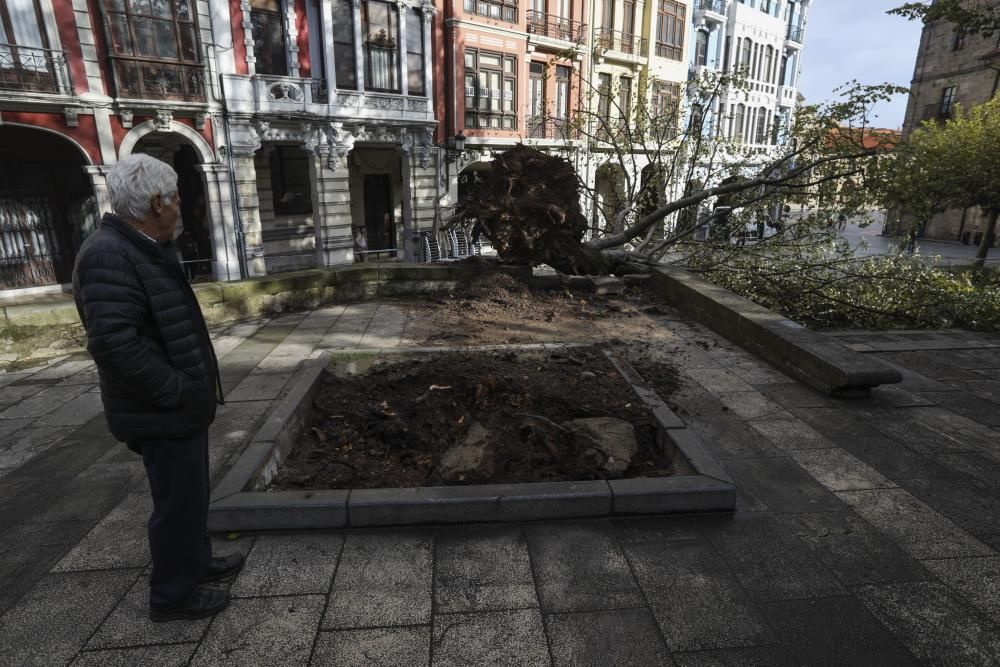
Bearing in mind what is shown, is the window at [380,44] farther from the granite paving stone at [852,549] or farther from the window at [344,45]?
the granite paving stone at [852,549]

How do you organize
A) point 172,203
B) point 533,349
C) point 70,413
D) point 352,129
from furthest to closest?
point 352,129 < point 533,349 < point 70,413 < point 172,203

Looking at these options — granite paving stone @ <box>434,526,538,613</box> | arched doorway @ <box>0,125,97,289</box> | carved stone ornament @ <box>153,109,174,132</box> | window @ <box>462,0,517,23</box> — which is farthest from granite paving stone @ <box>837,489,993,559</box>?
window @ <box>462,0,517,23</box>

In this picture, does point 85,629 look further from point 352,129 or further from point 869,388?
point 352,129

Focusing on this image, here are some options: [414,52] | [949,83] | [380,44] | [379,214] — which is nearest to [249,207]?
[379,214]

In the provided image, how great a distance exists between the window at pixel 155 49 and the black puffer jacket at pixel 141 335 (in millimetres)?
14728

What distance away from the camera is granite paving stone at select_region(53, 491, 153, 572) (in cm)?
317

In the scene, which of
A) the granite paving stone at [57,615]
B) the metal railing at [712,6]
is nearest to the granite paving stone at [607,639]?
the granite paving stone at [57,615]

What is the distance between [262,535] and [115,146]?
47.9ft

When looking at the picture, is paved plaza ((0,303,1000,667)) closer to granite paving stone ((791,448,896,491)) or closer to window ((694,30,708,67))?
granite paving stone ((791,448,896,491))

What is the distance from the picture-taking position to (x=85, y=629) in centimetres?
268

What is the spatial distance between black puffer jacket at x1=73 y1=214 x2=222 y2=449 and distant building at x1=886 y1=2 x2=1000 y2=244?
121 ft

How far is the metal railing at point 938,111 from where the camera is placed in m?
33.3

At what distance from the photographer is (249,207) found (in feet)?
53.7

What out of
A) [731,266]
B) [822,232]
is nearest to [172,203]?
[731,266]
